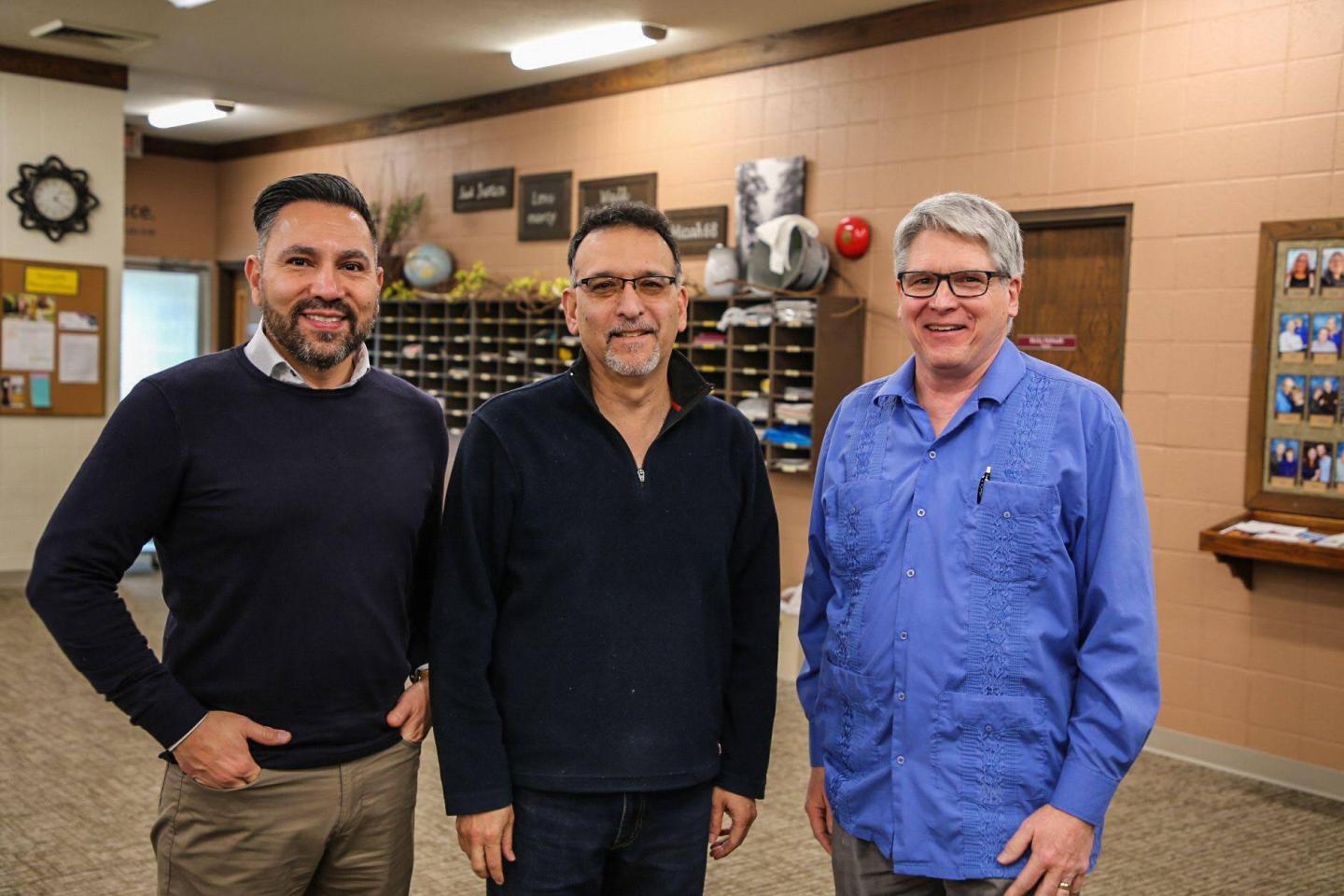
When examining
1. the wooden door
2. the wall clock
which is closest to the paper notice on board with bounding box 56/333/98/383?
the wall clock

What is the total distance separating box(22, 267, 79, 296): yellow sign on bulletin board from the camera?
7.35m

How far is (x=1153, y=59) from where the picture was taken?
474cm

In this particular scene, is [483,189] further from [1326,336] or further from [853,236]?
[1326,336]

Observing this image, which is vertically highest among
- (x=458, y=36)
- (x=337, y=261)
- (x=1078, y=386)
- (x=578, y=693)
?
(x=458, y=36)

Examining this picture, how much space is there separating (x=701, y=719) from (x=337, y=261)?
94 cm

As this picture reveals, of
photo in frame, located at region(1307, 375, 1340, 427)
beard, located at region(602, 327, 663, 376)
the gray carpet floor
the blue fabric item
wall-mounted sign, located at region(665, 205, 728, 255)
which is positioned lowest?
the gray carpet floor

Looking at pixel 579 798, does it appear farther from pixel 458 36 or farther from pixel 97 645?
pixel 458 36

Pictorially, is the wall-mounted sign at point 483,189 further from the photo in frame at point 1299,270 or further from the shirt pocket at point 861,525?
the shirt pocket at point 861,525

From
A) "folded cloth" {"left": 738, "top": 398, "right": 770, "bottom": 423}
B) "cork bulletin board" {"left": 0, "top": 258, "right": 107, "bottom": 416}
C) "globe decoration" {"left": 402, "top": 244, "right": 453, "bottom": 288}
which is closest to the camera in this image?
"folded cloth" {"left": 738, "top": 398, "right": 770, "bottom": 423}

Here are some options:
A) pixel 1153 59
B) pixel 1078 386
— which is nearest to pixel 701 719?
pixel 1078 386

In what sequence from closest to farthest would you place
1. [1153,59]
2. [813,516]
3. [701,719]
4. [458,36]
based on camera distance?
1. [701,719]
2. [813,516]
3. [1153,59]
4. [458,36]

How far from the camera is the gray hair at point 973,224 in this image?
1856mm

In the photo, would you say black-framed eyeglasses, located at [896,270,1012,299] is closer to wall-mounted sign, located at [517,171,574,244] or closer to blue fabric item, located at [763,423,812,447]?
blue fabric item, located at [763,423,812,447]

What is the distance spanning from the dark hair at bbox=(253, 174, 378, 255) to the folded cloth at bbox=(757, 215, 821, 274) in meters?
4.05
